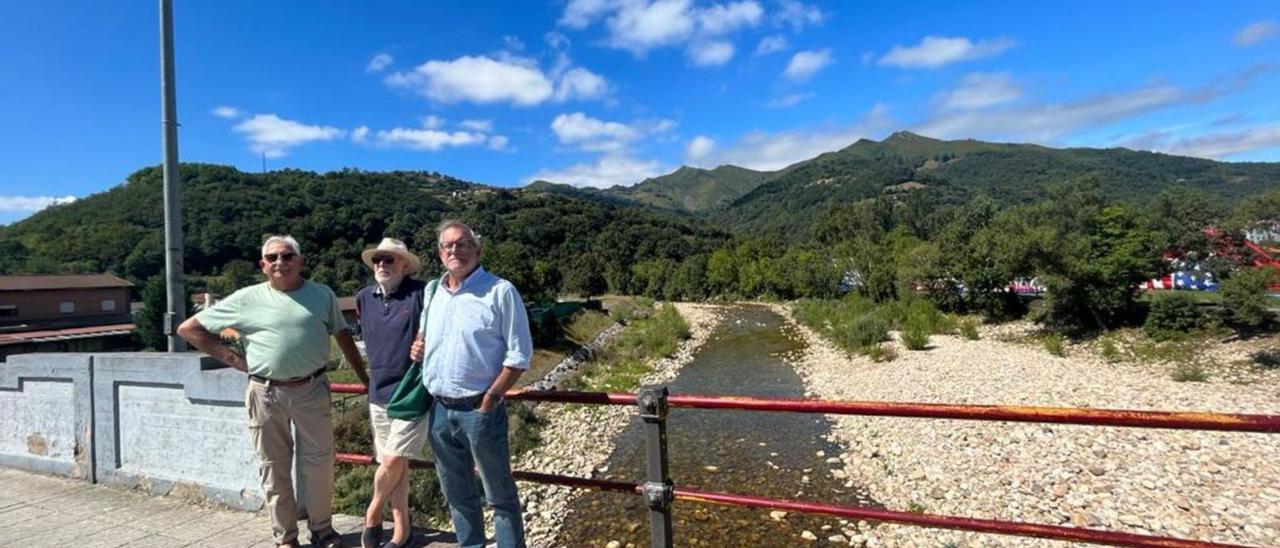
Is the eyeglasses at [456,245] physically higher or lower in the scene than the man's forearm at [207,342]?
higher

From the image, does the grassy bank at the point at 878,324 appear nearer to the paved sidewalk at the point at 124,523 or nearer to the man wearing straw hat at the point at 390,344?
the paved sidewalk at the point at 124,523

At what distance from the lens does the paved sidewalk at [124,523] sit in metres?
4.16

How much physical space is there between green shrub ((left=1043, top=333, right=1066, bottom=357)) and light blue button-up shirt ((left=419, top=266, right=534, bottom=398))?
3089cm

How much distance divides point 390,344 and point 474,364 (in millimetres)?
701

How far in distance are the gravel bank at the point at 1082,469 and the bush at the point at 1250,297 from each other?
202 inches

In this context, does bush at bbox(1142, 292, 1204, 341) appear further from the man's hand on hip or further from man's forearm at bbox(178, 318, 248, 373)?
man's forearm at bbox(178, 318, 248, 373)

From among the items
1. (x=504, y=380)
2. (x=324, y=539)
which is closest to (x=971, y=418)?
(x=504, y=380)

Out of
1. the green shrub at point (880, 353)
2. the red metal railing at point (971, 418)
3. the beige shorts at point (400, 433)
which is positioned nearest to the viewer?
the red metal railing at point (971, 418)

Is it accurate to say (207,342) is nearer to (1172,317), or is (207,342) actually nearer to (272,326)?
(272,326)

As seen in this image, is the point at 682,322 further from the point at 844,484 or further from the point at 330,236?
the point at 330,236

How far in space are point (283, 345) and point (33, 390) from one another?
3923mm

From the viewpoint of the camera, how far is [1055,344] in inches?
1108

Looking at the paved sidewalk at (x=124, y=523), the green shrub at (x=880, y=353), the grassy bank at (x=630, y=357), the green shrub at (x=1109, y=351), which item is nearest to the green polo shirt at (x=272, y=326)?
the paved sidewalk at (x=124, y=523)

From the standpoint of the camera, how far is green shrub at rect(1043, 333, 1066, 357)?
1084 inches
